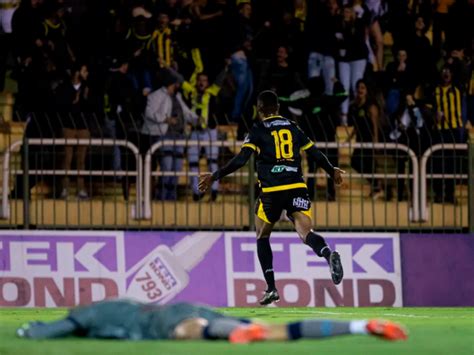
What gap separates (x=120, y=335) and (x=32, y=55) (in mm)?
11836

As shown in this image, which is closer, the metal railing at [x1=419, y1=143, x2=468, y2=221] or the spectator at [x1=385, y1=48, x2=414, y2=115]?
the metal railing at [x1=419, y1=143, x2=468, y2=221]

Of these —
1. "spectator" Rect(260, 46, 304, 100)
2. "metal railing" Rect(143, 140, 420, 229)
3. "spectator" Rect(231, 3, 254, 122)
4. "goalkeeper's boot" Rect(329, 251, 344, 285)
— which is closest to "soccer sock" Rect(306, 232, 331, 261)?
"goalkeeper's boot" Rect(329, 251, 344, 285)

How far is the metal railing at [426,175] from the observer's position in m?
17.8

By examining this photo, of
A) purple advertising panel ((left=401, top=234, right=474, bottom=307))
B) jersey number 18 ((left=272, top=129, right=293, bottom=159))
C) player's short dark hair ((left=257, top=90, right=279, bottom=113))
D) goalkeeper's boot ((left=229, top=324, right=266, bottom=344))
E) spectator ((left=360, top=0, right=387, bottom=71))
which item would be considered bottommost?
purple advertising panel ((left=401, top=234, right=474, bottom=307))

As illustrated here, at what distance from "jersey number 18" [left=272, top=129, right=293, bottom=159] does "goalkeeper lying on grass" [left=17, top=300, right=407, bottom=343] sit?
5.71 m

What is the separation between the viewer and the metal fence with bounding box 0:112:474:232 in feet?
56.9

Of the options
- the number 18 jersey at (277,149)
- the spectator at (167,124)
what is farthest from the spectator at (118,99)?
the number 18 jersey at (277,149)

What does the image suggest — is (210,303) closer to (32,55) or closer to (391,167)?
(391,167)

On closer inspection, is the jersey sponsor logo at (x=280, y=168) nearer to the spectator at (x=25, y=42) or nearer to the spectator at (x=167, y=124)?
the spectator at (x=167, y=124)

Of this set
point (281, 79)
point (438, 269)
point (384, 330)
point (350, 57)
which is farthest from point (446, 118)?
point (384, 330)

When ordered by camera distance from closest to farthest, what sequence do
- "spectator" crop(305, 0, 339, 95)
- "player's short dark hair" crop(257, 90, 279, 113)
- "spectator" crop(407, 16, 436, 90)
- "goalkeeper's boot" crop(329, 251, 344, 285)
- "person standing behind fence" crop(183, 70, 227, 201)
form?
"goalkeeper's boot" crop(329, 251, 344, 285)
"player's short dark hair" crop(257, 90, 279, 113)
"person standing behind fence" crop(183, 70, 227, 201)
"spectator" crop(305, 0, 339, 95)
"spectator" crop(407, 16, 436, 90)

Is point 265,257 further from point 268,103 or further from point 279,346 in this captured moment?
point 279,346

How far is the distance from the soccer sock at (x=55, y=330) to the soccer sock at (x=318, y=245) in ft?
18.5

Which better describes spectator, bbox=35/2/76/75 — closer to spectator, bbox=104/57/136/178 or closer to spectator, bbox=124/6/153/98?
spectator, bbox=104/57/136/178
